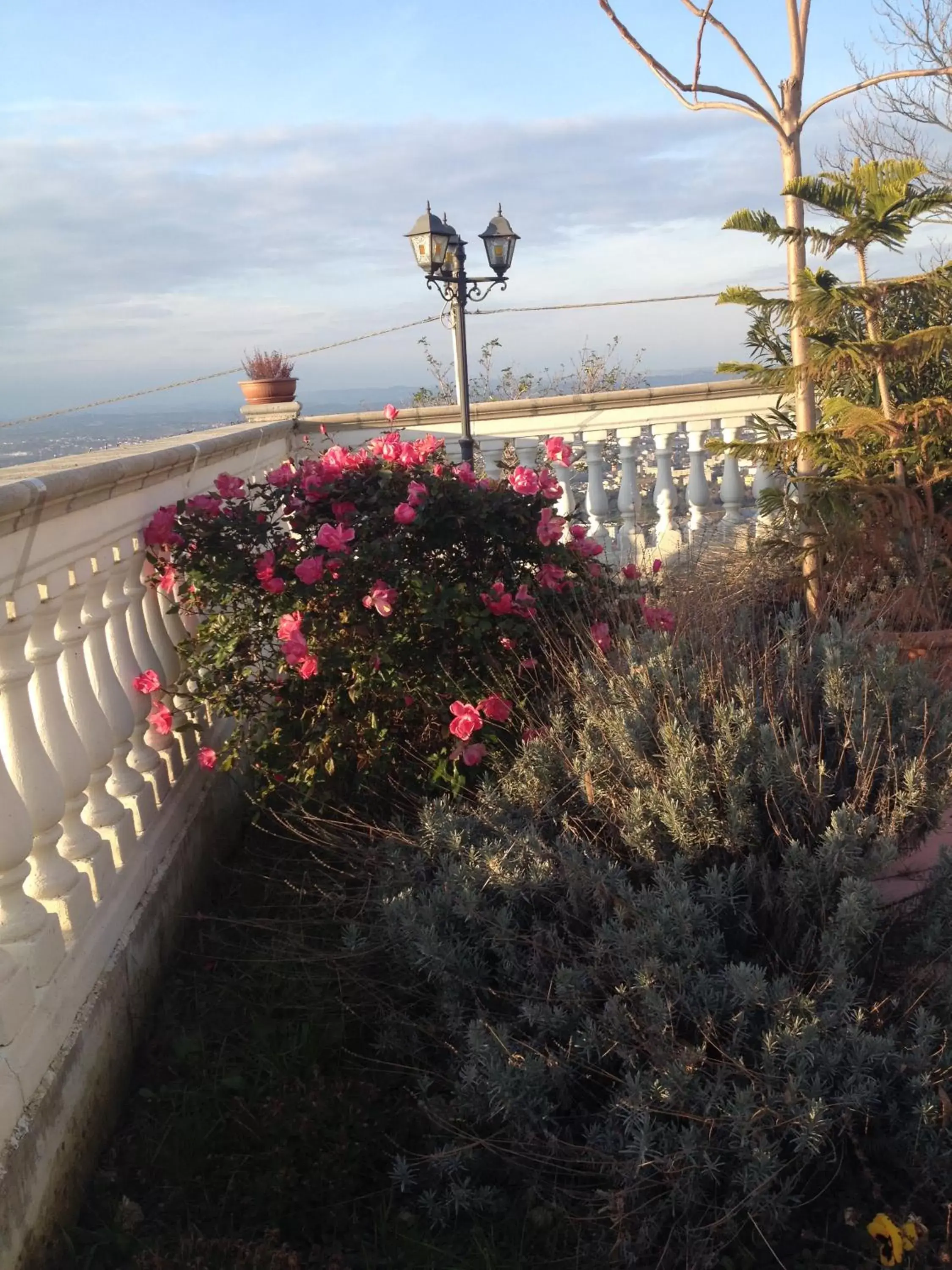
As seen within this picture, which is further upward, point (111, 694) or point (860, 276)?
point (860, 276)

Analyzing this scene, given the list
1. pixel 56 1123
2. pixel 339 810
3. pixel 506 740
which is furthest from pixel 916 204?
pixel 56 1123

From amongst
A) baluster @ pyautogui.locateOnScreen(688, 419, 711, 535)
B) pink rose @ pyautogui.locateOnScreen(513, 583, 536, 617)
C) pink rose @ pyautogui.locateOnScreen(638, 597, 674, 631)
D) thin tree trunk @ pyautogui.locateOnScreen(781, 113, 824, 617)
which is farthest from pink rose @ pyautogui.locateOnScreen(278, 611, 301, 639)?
baluster @ pyautogui.locateOnScreen(688, 419, 711, 535)

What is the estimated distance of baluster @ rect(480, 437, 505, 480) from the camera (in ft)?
22.2

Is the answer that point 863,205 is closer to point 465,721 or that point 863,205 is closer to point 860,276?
point 860,276

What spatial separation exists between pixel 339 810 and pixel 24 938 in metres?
1.08

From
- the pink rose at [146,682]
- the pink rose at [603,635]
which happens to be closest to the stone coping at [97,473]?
the pink rose at [146,682]

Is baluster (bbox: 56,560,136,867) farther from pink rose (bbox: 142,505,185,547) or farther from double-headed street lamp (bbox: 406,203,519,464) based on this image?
double-headed street lamp (bbox: 406,203,519,464)

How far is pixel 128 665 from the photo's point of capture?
8.66ft

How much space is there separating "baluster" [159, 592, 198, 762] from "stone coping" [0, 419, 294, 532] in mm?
380

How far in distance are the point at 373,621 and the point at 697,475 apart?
396cm

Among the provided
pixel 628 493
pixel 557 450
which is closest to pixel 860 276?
pixel 557 450

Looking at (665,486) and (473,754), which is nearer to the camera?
(473,754)

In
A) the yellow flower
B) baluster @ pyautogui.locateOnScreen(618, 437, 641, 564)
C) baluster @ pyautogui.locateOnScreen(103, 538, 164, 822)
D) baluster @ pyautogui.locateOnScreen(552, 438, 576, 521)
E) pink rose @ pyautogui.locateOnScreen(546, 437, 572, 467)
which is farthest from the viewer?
baluster @ pyautogui.locateOnScreen(618, 437, 641, 564)

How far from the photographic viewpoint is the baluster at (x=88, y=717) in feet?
7.19
